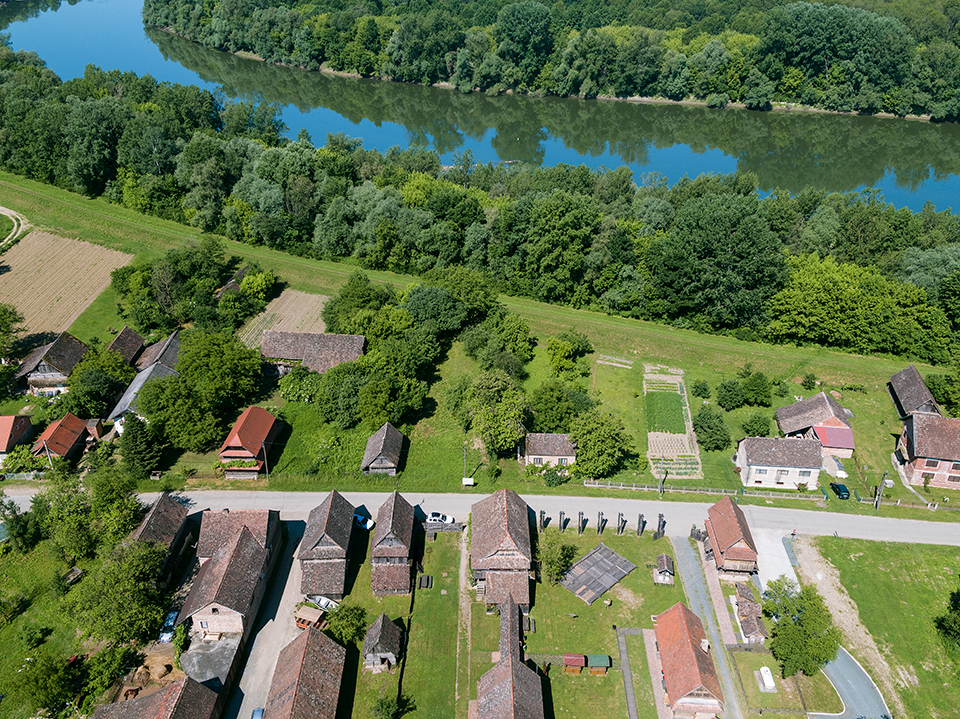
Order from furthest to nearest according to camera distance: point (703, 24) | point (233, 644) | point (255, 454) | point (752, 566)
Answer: point (703, 24) → point (255, 454) → point (752, 566) → point (233, 644)

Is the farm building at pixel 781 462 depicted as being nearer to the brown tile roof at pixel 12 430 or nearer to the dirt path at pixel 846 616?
the dirt path at pixel 846 616

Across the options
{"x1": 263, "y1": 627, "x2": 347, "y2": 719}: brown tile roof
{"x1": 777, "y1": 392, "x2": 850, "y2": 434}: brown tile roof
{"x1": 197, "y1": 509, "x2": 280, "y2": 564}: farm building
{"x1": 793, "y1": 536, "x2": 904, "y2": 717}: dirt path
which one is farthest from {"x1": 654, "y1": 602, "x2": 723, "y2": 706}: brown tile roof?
{"x1": 197, "y1": 509, "x2": 280, "y2": 564}: farm building

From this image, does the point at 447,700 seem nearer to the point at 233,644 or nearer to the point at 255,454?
the point at 233,644

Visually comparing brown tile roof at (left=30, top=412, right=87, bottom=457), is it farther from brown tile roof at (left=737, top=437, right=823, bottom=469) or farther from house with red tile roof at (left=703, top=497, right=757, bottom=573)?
brown tile roof at (left=737, top=437, right=823, bottom=469)

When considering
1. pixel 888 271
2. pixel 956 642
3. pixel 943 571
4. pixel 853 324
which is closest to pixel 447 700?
pixel 956 642

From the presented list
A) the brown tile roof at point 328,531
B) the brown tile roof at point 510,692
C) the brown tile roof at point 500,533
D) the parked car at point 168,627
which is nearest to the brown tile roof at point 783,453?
the brown tile roof at point 500,533
